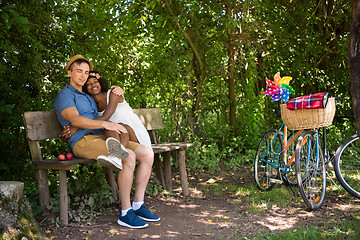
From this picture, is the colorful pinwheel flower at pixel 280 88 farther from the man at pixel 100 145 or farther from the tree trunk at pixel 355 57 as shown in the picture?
the tree trunk at pixel 355 57

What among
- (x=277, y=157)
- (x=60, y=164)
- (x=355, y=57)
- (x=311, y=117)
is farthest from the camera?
(x=277, y=157)

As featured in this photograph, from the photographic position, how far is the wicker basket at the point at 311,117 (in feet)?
13.3

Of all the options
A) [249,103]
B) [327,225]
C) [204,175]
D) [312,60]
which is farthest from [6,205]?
[312,60]

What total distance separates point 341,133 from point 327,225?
17.7 ft

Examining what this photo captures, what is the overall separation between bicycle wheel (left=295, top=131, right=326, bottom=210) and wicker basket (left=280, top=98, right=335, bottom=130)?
12cm

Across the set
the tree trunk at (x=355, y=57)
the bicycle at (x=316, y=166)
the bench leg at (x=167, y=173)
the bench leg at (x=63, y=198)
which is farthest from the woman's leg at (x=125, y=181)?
the tree trunk at (x=355, y=57)

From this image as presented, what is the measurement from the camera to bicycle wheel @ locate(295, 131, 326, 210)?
4.08 metres

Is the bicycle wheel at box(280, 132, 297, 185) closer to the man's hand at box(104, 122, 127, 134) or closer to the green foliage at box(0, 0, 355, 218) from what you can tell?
the green foliage at box(0, 0, 355, 218)

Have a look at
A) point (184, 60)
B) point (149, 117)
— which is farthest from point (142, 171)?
point (184, 60)

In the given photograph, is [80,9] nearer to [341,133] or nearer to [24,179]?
[24,179]

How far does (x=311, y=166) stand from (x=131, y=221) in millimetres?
2155

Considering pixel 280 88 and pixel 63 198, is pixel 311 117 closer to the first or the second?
pixel 280 88

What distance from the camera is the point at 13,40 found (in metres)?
4.48

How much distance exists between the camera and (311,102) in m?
4.02
